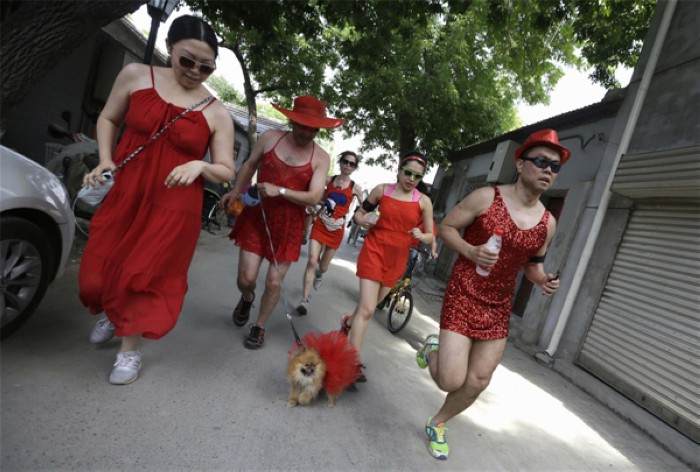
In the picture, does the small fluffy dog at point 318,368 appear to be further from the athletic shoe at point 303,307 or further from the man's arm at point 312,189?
the athletic shoe at point 303,307

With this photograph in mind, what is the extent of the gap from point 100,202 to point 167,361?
1339 mm

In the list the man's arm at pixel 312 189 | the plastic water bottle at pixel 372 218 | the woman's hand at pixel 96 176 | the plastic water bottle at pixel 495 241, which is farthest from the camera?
the plastic water bottle at pixel 372 218

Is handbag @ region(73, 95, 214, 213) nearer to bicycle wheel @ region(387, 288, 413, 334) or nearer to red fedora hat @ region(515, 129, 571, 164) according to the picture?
red fedora hat @ region(515, 129, 571, 164)

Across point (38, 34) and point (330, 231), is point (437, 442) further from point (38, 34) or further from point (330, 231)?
point (38, 34)

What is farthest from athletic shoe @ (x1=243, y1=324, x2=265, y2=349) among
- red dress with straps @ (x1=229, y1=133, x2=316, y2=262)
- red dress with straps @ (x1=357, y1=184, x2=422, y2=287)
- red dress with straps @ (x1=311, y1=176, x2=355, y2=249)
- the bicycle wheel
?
the bicycle wheel

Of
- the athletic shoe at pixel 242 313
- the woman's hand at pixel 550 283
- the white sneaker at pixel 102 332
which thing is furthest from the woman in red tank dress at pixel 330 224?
the woman's hand at pixel 550 283

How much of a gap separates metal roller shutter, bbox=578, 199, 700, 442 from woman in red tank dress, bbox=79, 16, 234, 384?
5.73 metres

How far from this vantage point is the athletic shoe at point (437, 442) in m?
3.00

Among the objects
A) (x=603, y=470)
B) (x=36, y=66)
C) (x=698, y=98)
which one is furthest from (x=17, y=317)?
(x=698, y=98)

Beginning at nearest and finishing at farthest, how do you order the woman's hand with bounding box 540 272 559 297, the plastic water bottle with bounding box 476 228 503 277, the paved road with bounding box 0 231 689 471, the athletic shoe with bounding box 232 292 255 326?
the paved road with bounding box 0 231 689 471, the plastic water bottle with bounding box 476 228 503 277, the woman's hand with bounding box 540 272 559 297, the athletic shoe with bounding box 232 292 255 326

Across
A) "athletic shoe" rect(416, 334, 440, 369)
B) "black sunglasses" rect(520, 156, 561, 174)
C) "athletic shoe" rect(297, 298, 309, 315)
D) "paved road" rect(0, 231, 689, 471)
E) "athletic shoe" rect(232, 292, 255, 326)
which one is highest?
"black sunglasses" rect(520, 156, 561, 174)

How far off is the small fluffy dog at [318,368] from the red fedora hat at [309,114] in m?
1.82

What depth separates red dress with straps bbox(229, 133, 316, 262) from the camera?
377 centimetres

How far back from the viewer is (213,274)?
21.1 feet
